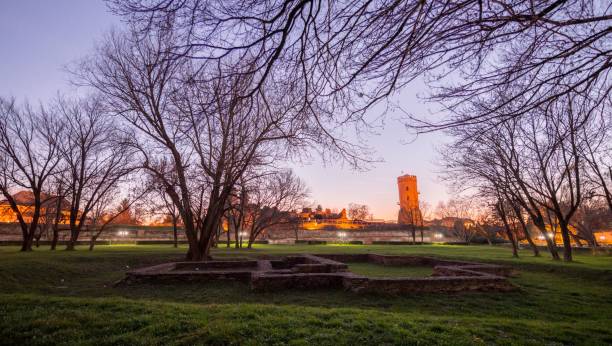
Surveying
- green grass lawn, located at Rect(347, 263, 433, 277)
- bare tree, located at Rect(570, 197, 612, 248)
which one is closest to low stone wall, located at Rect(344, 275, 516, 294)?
green grass lawn, located at Rect(347, 263, 433, 277)

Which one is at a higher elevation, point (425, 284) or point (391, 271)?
point (425, 284)

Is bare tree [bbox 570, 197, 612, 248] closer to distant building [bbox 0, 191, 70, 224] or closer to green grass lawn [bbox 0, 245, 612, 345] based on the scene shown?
green grass lawn [bbox 0, 245, 612, 345]

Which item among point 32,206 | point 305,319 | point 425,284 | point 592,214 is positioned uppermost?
point 32,206

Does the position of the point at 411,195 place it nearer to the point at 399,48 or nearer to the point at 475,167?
the point at 475,167

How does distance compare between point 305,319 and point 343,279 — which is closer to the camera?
point 305,319

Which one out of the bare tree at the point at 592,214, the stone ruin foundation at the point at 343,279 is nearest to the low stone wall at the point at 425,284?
the stone ruin foundation at the point at 343,279

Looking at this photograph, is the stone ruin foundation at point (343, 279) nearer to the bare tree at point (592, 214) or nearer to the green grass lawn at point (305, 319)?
the green grass lawn at point (305, 319)

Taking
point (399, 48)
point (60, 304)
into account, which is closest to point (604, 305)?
point (399, 48)

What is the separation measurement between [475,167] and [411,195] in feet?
297

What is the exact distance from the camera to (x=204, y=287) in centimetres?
1010

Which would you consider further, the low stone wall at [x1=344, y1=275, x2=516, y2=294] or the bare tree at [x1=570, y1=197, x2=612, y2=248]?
the bare tree at [x1=570, y1=197, x2=612, y2=248]

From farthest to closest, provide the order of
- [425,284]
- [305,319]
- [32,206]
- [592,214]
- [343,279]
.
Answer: [592,214], [32,206], [343,279], [425,284], [305,319]

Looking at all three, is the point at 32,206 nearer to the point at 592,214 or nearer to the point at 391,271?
the point at 391,271

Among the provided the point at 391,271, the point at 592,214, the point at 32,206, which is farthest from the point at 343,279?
the point at 592,214
